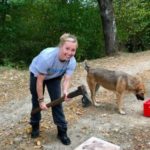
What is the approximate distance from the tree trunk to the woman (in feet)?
25.4

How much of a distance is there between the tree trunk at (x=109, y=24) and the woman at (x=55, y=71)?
7753 mm

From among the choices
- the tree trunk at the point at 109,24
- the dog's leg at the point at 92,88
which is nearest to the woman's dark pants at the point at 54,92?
the dog's leg at the point at 92,88

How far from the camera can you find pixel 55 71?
19.8 ft

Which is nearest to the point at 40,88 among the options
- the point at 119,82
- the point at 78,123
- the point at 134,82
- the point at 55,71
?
the point at 55,71

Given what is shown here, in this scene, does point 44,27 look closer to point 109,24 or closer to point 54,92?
point 109,24

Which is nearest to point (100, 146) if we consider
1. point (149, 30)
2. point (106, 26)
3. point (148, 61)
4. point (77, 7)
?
point (148, 61)

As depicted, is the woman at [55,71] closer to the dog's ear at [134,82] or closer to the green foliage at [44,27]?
the dog's ear at [134,82]

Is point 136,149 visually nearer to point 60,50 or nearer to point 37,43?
point 60,50

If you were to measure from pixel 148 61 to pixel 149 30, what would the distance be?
673 centimetres

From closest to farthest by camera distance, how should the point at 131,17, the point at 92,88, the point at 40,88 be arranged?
the point at 40,88
the point at 92,88
the point at 131,17

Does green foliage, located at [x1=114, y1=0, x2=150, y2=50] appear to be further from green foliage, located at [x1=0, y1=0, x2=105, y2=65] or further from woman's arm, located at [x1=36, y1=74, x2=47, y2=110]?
woman's arm, located at [x1=36, y1=74, x2=47, y2=110]

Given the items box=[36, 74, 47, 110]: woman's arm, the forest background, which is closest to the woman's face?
box=[36, 74, 47, 110]: woman's arm

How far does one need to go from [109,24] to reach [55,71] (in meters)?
8.35

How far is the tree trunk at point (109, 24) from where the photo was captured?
45.2 feet
